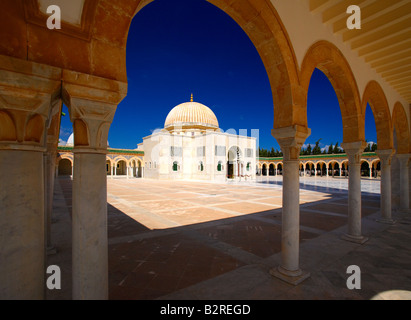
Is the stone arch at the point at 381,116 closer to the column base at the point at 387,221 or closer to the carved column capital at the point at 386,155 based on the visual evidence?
the carved column capital at the point at 386,155

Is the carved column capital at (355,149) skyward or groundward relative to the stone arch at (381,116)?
groundward

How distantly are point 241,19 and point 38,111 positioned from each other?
319cm

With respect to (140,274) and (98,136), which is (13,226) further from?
(140,274)

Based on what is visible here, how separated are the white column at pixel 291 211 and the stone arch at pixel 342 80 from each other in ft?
4.24

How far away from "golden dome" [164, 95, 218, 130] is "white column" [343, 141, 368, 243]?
3136 cm

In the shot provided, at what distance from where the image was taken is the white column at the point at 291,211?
357cm

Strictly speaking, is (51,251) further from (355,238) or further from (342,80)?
(342,80)

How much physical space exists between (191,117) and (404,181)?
1211 inches

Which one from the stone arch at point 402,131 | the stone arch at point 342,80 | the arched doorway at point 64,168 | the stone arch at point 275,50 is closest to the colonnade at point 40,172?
the stone arch at point 275,50

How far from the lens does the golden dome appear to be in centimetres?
3638

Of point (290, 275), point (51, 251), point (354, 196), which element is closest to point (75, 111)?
point (290, 275)
